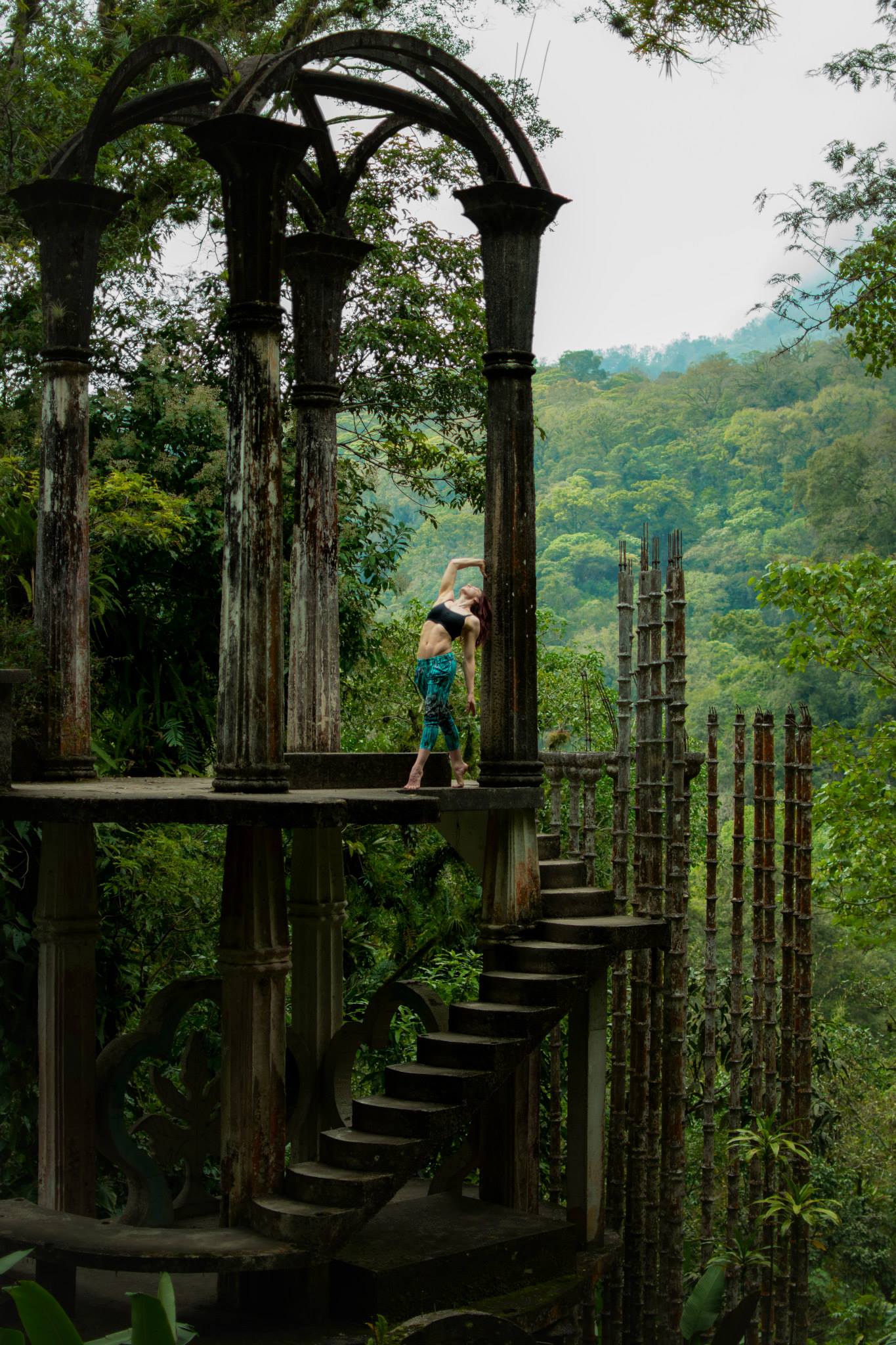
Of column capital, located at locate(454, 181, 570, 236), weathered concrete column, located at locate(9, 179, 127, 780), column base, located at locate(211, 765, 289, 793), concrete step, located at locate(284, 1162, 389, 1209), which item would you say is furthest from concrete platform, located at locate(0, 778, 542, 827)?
column capital, located at locate(454, 181, 570, 236)

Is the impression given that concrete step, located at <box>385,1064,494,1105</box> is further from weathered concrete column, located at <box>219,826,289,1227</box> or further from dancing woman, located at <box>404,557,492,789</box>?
dancing woman, located at <box>404,557,492,789</box>

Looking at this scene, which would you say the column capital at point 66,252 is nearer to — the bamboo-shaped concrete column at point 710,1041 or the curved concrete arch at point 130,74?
the curved concrete arch at point 130,74

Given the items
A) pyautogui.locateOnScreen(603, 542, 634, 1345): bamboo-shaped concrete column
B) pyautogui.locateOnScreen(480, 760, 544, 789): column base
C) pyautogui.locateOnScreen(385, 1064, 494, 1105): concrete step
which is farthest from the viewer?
pyautogui.locateOnScreen(603, 542, 634, 1345): bamboo-shaped concrete column

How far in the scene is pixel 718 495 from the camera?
5041 cm

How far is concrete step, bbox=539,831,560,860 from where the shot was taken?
8094 millimetres

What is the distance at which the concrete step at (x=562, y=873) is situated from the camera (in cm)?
780

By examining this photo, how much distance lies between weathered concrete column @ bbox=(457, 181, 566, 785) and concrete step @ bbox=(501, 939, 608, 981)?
0.77 metres

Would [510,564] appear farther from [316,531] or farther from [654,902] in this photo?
[654,902]

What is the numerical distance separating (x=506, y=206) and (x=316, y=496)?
1.92m

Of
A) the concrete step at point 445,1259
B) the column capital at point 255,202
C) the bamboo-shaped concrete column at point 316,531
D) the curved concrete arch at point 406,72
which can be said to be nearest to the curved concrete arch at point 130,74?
the curved concrete arch at point 406,72

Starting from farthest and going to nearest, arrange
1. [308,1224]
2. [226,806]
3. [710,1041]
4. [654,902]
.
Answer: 1. [710,1041]
2. [654,902]
3. [308,1224]
4. [226,806]

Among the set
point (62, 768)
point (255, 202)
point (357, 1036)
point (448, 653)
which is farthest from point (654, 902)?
point (255, 202)

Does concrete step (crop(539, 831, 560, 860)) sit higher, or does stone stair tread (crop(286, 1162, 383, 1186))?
concrete step (crop(539, 831, 560, 860))

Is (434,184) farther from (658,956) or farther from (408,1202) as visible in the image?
(408,1202)
